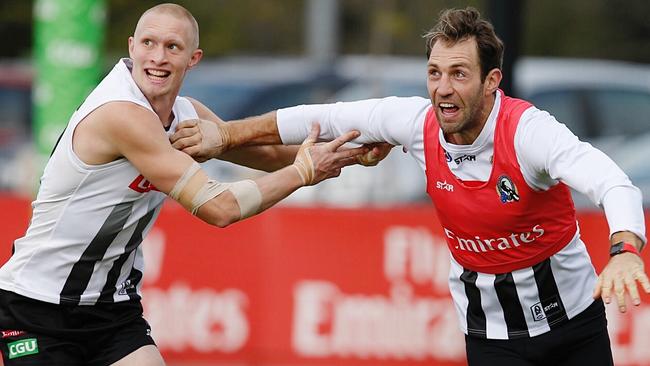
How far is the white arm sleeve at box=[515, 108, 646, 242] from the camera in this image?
5.42 m

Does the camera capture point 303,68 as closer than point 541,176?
No

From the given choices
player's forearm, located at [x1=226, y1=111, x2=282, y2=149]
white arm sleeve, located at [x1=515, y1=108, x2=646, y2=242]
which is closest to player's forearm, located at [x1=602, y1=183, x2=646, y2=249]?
white arm sleeve, located at [x1=515, y1=108, x2=646, y2=242]

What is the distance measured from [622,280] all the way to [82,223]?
245 centimetres

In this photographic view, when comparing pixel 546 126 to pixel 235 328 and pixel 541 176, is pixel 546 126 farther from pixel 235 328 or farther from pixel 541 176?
pixel 235 328

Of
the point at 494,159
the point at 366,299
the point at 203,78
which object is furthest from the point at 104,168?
the point at 203,78

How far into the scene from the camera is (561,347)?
6.29 meters

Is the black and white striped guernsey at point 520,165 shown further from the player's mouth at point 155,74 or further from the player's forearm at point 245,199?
the player's mouth at point 155,74

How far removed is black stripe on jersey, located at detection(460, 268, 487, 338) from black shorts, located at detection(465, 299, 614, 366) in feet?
0.17

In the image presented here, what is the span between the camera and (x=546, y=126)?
585cm

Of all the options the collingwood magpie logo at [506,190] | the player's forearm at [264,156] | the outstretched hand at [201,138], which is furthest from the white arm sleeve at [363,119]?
the collingwood magpie logo at [506,190]

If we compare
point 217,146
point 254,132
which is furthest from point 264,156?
point 217,146

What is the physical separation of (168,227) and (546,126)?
18.5 feet

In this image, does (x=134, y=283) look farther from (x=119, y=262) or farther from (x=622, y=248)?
(x=622, y=248)

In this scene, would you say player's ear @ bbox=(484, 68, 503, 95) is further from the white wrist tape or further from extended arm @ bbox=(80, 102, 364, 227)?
the white wrist tape
